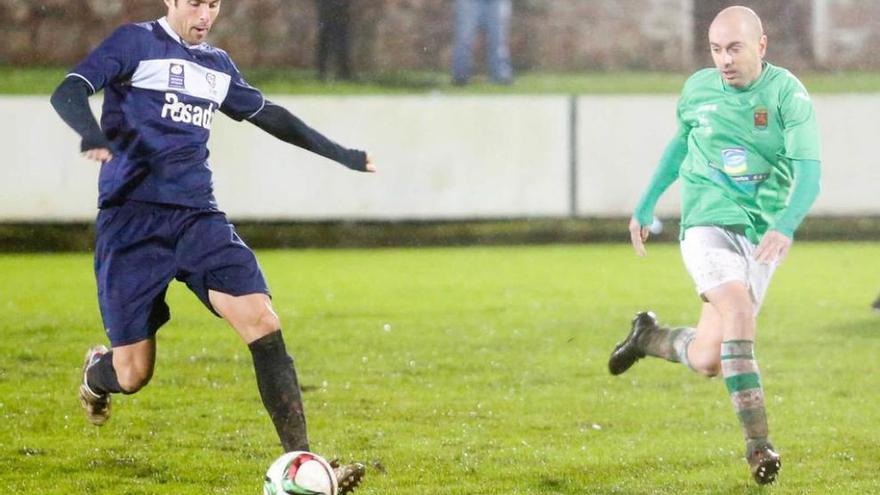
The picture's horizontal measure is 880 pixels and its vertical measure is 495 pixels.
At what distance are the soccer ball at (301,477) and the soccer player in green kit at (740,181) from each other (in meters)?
1.44

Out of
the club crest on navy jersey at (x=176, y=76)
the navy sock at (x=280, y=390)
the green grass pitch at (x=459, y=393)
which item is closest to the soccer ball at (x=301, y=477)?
the navy sock at (x=280, y=390)

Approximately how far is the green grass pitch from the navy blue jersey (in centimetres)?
100

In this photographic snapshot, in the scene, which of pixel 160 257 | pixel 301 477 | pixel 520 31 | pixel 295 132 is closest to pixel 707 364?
pixel 295 132

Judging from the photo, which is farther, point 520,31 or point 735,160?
point 520,31

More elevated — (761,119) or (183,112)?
(183,112)

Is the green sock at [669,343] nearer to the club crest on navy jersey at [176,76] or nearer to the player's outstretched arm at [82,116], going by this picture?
the club crest on navy jersey at [176,76]

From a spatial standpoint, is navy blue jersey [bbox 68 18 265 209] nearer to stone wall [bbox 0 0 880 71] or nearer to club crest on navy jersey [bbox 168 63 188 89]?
club crest on navy jersey [bbox 168 63 188 89]

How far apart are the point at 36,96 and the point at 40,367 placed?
6.78 m

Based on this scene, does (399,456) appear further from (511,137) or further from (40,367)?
(511,137)

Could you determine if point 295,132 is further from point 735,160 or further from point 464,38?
point 464,38

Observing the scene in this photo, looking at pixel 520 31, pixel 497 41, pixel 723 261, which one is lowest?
pixel 520 31

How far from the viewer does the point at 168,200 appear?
555 cm

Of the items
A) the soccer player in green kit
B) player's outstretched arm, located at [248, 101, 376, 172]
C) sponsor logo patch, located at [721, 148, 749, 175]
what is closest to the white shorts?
the soccer player in green kit

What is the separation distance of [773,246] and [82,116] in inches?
89.1
